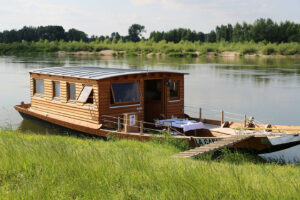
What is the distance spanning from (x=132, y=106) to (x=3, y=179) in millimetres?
8379

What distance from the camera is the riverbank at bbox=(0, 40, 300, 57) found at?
258 ft

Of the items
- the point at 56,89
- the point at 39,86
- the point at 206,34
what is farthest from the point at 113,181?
the point at 206,34

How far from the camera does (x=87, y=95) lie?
45.3 feet

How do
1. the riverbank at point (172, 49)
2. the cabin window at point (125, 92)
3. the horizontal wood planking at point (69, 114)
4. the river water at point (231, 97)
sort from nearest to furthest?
1. the cabin window at point (125, 92)
2. the horizontal wood planking at point (69, 114)
3. the river water at point (231, 97)
4. the riverbank at point (172, 49)

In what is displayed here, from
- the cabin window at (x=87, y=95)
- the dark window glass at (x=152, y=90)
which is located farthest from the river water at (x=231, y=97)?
the cabin window at (x=87, y=95)

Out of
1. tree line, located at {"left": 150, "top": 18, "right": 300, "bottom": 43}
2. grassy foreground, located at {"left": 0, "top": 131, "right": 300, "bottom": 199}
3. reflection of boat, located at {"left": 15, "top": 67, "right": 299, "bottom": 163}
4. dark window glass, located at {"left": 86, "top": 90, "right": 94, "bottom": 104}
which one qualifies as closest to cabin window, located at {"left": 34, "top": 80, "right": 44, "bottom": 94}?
reflection of boat, located at {"left": 15, "top": 67, "right": 299, "bottom": 163}

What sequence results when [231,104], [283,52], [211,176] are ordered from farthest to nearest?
1. [283,52]
2. [231,104]
3. [211,176]

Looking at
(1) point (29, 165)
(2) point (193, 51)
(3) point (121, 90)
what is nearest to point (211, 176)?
(1) point (29, 165)

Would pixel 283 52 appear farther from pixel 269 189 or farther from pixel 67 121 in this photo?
pixel 269 189

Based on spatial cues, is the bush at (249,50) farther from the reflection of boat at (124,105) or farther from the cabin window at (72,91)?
the cabin window at (72,91)

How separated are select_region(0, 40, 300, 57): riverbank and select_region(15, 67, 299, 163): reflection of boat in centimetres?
6741

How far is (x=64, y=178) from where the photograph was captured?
17.8 feet

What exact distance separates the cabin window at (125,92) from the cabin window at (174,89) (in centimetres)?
153

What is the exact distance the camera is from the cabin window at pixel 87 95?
541 inches
